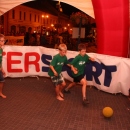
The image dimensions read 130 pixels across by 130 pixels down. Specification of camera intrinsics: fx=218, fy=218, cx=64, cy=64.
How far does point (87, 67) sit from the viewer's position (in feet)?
22.0

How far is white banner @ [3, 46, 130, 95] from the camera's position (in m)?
6.07

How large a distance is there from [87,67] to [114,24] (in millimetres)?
1658

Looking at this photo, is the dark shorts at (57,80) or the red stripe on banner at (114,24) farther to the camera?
the red stripe on banner at (114,24)

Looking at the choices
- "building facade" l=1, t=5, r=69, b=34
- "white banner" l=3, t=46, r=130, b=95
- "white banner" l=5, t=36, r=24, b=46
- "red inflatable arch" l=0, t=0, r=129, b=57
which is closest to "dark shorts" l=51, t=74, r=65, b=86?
"white banner" l=3, t=46, r=130, b=95

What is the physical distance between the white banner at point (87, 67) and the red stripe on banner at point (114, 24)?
0.86 metres

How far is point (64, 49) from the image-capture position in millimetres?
5398

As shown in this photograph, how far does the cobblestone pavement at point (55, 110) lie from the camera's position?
4.21 meters

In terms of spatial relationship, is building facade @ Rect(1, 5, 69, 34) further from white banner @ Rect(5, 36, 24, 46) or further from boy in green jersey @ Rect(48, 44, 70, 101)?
boy in green jersey @ Rect(48, 44, 70, 101)

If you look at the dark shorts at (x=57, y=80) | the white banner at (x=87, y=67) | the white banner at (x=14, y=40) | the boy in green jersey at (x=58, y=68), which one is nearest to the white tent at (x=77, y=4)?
the white banner at (x=87, y=67)

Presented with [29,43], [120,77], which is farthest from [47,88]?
[29,43]

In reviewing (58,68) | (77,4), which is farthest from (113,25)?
(58,68)

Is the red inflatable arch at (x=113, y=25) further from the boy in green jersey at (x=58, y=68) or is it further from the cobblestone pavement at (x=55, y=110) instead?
the boy in green jersey at (x=58, y=68)

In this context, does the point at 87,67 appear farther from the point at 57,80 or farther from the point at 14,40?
the point at 14,40

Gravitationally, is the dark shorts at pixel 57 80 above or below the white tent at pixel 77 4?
below
